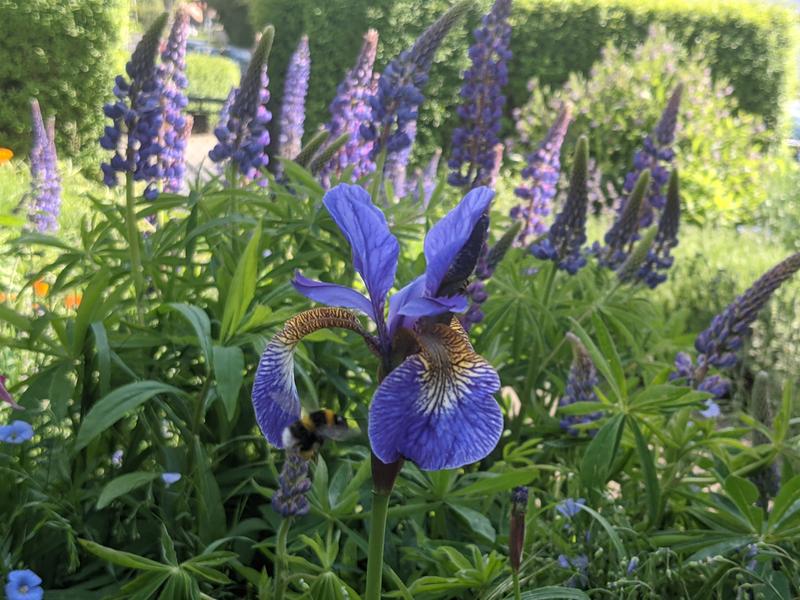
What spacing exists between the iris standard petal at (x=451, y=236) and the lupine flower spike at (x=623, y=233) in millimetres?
1642

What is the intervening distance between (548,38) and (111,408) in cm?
1176

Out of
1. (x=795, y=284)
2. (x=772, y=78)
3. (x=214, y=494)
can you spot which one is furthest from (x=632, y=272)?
(x=772, y=78)

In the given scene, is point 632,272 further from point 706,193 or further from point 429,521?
Result: point 706,193

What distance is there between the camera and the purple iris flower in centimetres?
90

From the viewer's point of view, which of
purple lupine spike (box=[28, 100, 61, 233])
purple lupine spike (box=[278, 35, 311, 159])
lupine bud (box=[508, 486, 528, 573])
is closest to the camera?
lupine bud (box=[508, 486, 528, 573])

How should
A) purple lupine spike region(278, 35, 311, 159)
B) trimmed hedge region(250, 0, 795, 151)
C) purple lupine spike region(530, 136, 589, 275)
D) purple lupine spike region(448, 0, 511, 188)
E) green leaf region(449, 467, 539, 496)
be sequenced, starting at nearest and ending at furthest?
green leaf region(449, 467, 539, 496), purple lupine spike region(530, 136, 589, 275), purple lupine spike region(448, 0, 511, 188), purple lupine spike region(278, 35, 311, 159), trimmed hedge region(250, 0, 795, 151)

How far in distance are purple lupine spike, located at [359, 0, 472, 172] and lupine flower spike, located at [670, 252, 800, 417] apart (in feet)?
3.49

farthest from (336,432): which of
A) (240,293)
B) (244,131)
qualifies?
(244,131)

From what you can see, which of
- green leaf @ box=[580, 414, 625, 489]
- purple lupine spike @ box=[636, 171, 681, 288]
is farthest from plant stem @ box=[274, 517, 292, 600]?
purple lupine spike @ box=[636, 171, 681, 288]

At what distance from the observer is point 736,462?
2.05 metres

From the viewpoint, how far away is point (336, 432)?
1009 mm

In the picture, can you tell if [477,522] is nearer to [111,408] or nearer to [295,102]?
[111,408]

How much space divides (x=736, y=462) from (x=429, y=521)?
0.75m

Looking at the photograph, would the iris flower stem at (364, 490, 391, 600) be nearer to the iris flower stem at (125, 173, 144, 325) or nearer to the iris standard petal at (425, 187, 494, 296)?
the iris standard petal at (425, 187, 494, 296)
